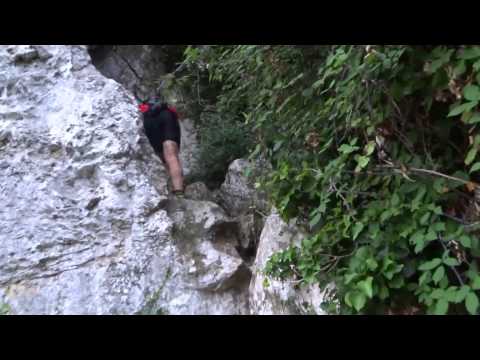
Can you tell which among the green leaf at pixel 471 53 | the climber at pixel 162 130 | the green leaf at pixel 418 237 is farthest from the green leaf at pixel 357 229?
the climber at pixel 162 130

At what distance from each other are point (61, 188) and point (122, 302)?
4.29 feet

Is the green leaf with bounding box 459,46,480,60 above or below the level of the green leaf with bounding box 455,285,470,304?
above

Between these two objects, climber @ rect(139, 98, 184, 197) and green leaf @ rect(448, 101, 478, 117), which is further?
climber @ rect(139, 98, 184, 197)

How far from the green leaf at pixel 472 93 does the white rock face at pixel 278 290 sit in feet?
5.09

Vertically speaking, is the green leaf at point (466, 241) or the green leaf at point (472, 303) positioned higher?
the green leaf at point (466, 241)

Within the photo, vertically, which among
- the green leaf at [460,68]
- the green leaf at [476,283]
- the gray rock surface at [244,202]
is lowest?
the green leaf at [476,283]

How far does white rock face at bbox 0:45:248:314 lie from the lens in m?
3.95

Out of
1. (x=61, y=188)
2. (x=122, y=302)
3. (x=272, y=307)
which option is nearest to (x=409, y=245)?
(x=272, y=307)

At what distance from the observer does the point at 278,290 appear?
11.1 ft

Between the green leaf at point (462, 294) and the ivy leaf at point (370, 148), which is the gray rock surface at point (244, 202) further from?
the green leaf at point (462, 294)

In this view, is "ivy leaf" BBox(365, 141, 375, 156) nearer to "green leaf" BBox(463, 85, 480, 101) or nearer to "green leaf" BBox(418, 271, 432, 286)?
"green leaf" BBox(463, 85, 480, 101)

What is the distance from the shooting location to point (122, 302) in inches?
153

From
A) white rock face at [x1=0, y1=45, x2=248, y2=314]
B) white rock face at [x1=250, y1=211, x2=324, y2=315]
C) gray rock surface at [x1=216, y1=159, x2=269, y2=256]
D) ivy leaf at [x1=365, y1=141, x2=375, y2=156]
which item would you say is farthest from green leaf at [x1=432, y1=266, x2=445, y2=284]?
gray rock surface at [x1=216, y1=159, x2=269, y2=256]

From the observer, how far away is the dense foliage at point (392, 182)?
6.70 feet
